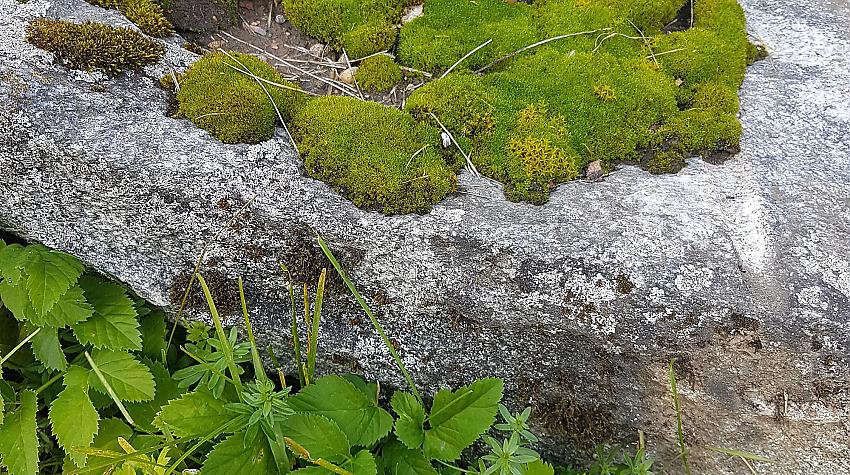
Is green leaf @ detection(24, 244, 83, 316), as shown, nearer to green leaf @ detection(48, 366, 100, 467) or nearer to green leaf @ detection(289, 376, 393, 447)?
green leaf @ detection(48, 366, 100, 467)

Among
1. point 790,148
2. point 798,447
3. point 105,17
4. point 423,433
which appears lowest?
point 798,447

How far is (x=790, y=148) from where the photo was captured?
3.19m

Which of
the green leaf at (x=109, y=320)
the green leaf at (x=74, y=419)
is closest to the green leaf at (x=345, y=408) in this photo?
the green leaf at (x=109, y=320)

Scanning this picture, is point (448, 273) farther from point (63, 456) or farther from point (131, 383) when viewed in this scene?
point (63, 456)

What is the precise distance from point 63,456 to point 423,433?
2.10 m

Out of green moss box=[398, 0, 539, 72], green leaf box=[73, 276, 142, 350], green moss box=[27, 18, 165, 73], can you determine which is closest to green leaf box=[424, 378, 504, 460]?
green leaf box=[73, 276, 142, 350]

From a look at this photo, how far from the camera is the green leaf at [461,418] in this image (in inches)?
102

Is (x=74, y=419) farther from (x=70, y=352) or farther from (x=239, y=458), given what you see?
(x=239, y=458)

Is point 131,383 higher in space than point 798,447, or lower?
higher

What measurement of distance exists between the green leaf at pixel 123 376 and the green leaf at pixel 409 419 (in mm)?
1245

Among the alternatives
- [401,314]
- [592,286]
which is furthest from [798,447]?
[401,314]

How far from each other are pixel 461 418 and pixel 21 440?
2.19m

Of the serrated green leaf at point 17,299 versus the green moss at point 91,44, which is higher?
the green moss at point 91,44

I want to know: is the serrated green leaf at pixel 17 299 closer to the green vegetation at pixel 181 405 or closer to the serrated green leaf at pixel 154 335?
the green vegetation at pixel 181 405
